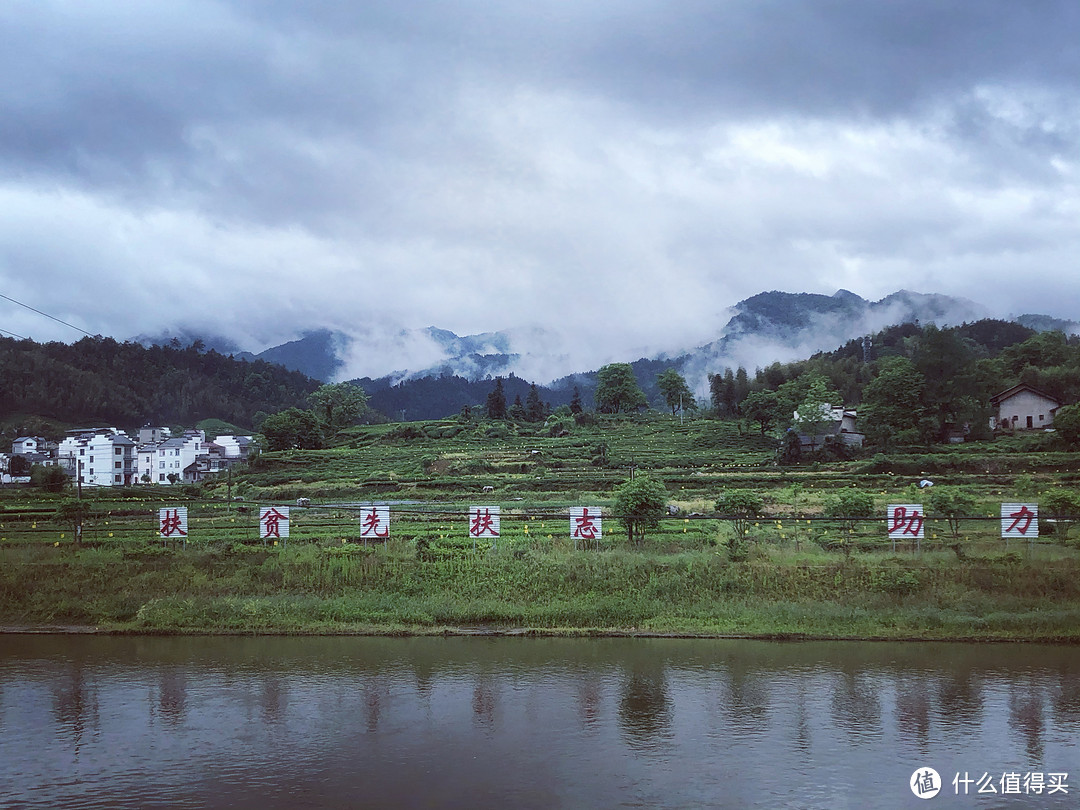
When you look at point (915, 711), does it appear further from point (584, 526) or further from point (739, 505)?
point (739, 505)

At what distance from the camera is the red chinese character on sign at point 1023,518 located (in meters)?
22.6

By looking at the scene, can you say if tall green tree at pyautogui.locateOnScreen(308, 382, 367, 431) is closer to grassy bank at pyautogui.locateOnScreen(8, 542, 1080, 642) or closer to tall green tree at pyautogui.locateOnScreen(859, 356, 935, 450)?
tall green tree at pyautogui.locateOnScreen(859, 356, 935, 450)

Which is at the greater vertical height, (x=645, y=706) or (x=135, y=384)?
(x=135, y=384)

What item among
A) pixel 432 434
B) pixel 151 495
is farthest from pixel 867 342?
pixel 151 495

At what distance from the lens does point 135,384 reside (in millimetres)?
109188

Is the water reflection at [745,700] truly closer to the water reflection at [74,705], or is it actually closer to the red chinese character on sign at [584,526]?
the red chinese character on sign at [584,526]

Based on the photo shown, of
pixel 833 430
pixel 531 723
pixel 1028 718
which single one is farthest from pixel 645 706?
pixel 833 430

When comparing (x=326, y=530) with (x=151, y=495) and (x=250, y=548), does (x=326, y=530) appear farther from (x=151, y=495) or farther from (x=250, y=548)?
(x=151, y=495)

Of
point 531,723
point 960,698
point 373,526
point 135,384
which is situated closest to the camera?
point 531,723

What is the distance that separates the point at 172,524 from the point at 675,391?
8870 centimetres

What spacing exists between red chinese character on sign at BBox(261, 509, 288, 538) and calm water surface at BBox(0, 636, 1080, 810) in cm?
614

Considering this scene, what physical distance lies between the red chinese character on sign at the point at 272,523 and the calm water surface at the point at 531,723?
242 inches

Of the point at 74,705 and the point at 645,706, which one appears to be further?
the point at 74,705

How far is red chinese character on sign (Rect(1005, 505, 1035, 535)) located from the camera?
22.6 m
